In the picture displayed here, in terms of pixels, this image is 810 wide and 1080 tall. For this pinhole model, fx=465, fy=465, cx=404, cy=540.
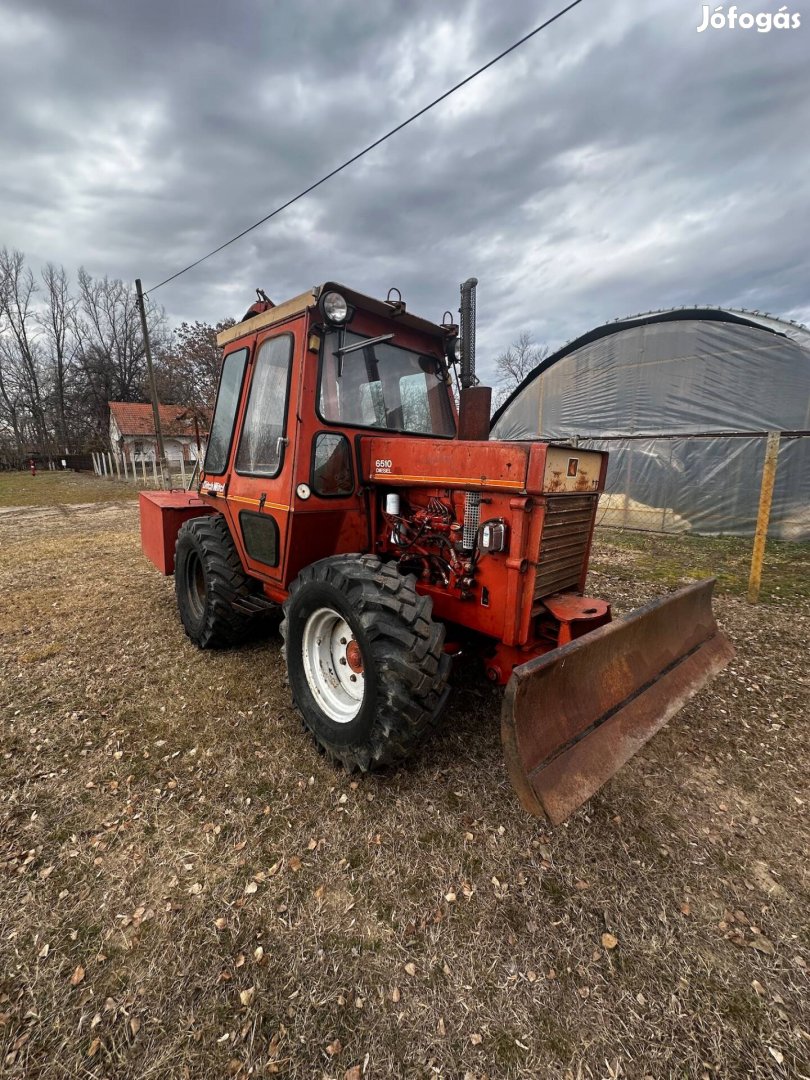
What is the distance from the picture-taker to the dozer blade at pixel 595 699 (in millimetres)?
1839

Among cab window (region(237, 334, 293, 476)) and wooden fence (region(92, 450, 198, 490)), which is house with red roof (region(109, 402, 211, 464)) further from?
cab window (region(237, 334, 293, 476))

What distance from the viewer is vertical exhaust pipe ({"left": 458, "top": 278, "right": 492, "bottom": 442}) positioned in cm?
316

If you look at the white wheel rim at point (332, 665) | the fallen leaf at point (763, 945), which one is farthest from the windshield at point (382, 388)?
the fallen leaf at point (763, 945)

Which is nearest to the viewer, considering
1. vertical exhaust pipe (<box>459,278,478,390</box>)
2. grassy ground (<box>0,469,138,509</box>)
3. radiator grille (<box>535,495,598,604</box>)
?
radiator grille (<box>535,495,598,604</box>)

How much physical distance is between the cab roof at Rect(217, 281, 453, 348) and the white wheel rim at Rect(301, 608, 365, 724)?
1.93 meters

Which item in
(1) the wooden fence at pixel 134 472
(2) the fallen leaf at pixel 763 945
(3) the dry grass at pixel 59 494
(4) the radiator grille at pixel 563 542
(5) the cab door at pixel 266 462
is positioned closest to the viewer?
(2) the fallen leaf at pixel 763 945

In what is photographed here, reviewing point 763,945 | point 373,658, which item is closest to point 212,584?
point 373,658

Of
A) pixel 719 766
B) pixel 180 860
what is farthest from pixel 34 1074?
pixel 719 766

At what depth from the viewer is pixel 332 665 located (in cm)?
296

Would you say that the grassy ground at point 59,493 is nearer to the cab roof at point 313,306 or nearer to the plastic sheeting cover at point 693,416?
the cab roof at point 313,306

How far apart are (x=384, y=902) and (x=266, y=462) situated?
2.65m

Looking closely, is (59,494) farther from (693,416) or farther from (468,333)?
(693,416)

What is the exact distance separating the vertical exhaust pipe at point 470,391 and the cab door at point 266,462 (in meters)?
1.17

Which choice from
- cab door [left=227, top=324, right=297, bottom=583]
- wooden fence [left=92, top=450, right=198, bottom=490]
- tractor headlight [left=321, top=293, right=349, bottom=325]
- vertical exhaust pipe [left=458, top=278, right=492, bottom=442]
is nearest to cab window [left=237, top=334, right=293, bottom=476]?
cab door [left=227, top=324, right=297, bottom=583]
